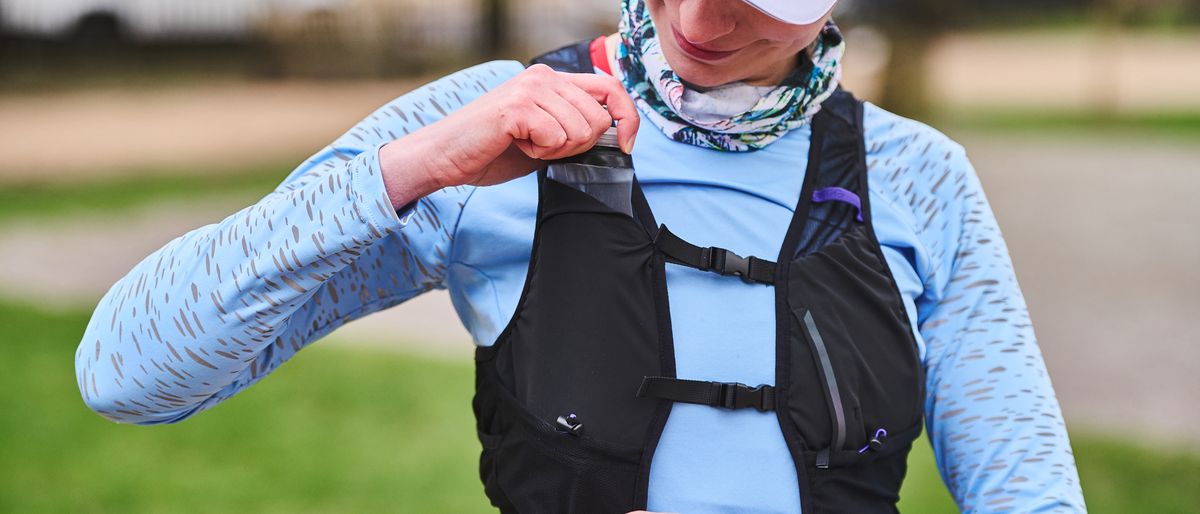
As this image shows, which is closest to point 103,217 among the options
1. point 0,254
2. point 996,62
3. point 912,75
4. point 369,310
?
point 0,254

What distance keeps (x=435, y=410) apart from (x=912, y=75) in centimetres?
1250

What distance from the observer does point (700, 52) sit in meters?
1.62

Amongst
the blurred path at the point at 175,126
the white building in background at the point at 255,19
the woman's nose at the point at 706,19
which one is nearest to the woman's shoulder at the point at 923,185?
the woman's nose at the point at 706,19

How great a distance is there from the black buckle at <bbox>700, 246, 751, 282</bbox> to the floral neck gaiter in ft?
0.56

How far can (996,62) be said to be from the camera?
2739 centimetres

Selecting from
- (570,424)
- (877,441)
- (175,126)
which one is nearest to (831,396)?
(877,441)

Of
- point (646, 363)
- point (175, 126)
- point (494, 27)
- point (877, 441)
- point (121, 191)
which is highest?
point (646, 363)

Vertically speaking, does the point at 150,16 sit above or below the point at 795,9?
below

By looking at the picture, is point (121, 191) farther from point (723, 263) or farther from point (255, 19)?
point (723, 263)

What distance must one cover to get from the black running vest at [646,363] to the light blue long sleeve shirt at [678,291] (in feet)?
0.08

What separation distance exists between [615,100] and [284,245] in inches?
17.0

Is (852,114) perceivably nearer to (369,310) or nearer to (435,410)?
(369,310)

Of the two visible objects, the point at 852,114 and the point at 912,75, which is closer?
the point at 852,114

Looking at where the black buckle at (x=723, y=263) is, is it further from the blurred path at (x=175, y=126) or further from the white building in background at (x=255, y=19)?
the white building in background at (x=255, y=19)
